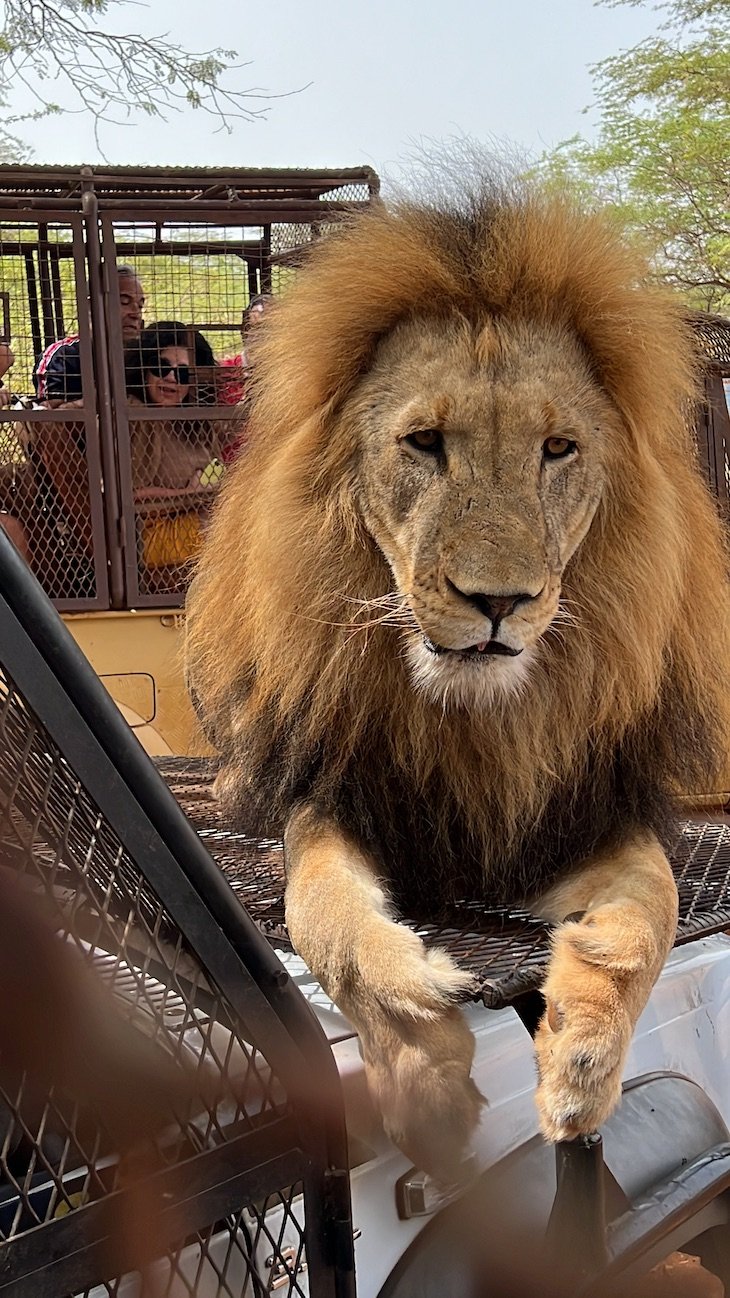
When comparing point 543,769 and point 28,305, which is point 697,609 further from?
point 28,305

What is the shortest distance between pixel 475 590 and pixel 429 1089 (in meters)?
0.53

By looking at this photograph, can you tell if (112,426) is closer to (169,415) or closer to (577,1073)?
(169,415)

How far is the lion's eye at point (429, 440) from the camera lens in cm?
154

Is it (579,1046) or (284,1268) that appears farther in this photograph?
(579,1046)

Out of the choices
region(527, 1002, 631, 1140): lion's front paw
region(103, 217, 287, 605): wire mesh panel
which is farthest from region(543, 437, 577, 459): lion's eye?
region(103, 217, 287, 605): wire mesh panel

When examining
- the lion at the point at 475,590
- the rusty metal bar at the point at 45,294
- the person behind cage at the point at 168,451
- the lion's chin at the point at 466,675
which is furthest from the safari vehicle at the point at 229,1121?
the rusty metal bar at the point at 45,294

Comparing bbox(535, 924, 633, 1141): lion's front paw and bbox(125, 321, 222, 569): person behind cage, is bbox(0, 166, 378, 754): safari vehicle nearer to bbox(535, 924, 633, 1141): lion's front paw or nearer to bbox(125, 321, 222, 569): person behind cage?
bbox(125, 321, 222, 569): person behind cage

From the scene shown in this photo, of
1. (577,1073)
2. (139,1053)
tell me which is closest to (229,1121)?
(139,1053)

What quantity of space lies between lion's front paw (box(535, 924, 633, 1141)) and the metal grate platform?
0.04 m

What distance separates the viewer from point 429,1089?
→ 1.24 metres

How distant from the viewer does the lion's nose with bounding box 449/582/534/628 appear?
1420mm

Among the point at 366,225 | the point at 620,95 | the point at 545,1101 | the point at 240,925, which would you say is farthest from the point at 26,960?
the point at 620,95

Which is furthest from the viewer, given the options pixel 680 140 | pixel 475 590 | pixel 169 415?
pixel 680 140

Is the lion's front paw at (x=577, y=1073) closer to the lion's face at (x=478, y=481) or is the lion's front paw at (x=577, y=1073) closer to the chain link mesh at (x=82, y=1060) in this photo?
the chain link mesh at (x=82, y=1060)
